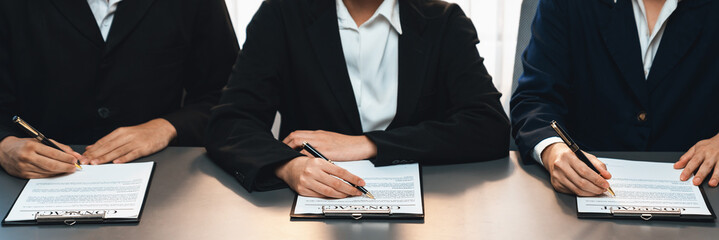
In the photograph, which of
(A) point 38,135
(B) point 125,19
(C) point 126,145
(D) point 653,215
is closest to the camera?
(D) point 653,215

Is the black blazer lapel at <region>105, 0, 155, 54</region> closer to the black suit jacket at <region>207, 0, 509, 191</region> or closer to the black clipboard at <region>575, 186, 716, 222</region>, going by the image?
the black suit jacket at <region>207, 0, 509, 191</region>

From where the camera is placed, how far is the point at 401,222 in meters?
1.13

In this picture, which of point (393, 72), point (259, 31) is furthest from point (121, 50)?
point (393, 72)

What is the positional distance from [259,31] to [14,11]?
638 millimetres

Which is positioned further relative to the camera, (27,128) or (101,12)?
(101,12)

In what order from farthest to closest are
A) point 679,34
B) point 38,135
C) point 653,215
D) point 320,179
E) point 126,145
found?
point 679,34
point 126,145
point 38,135
point 320,179
point 653,215

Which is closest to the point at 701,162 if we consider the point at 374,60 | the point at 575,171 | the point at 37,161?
the point at 575,171

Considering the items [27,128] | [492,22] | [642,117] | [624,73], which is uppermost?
[27,128]

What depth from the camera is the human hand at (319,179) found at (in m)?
1.21

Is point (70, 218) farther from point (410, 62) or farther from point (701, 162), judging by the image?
point (701, 162)

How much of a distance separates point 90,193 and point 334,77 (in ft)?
2.06

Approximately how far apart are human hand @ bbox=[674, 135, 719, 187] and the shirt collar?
28.0 inches

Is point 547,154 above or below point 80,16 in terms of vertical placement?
below

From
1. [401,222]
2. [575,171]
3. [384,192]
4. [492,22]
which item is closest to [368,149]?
[384,192]
